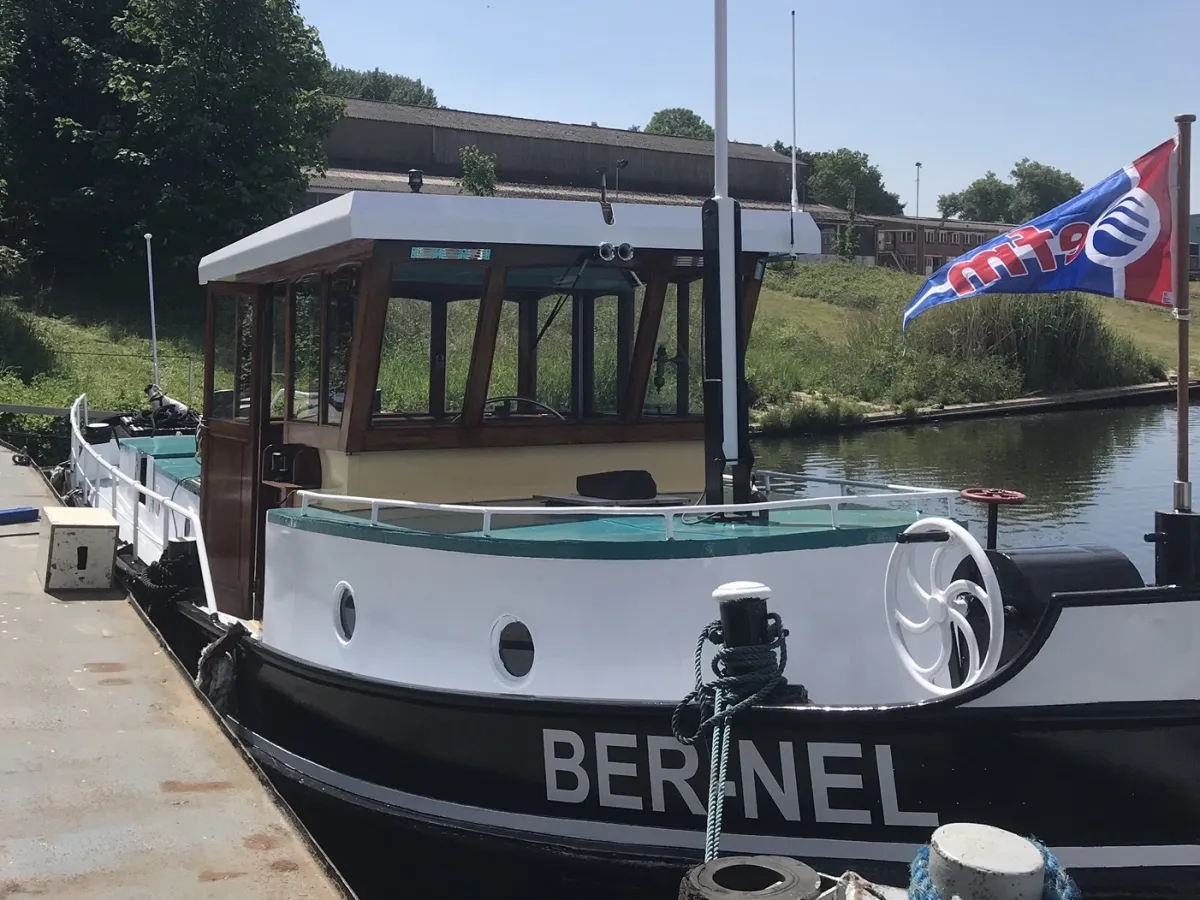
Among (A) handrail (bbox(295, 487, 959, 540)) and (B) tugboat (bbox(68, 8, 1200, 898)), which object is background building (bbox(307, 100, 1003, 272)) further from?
(A) handrail (bbox(295, 487, 959, 540))

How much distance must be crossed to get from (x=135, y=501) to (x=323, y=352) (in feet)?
14.7

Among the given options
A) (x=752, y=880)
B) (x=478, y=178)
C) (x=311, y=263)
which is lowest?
(x=752, y=880)

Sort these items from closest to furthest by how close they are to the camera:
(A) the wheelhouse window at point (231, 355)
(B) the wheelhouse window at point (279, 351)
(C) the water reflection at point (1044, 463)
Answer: (B) the wheelhouse window at point (279, 351)
(A) the wheelhouse window at point (231, 355)
(C) the water reflection at point (1044, 463)

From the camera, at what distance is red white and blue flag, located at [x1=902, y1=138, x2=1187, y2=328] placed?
465 centimetres

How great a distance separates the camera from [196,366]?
88.5 feet

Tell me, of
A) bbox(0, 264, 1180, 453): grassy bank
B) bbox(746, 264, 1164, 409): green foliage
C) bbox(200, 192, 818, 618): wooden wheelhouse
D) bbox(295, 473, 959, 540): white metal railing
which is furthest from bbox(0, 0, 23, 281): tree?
bbox(295, 473, 959, 540): white metal railing

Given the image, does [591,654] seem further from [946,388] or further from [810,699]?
[946,388]

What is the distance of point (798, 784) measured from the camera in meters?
4.34

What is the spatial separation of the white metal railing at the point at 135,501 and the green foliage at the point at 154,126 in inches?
653

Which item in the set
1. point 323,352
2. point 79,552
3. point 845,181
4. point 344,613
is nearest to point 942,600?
point 344,613

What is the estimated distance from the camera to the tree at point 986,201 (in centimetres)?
12169

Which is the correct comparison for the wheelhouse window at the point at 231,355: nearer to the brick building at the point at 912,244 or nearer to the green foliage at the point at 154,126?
the green foliage at the point at 154,126

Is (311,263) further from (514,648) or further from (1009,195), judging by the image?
(1009,195)

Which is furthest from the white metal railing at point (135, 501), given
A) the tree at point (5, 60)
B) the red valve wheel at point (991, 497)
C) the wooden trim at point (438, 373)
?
the tree at point (5, 60)
